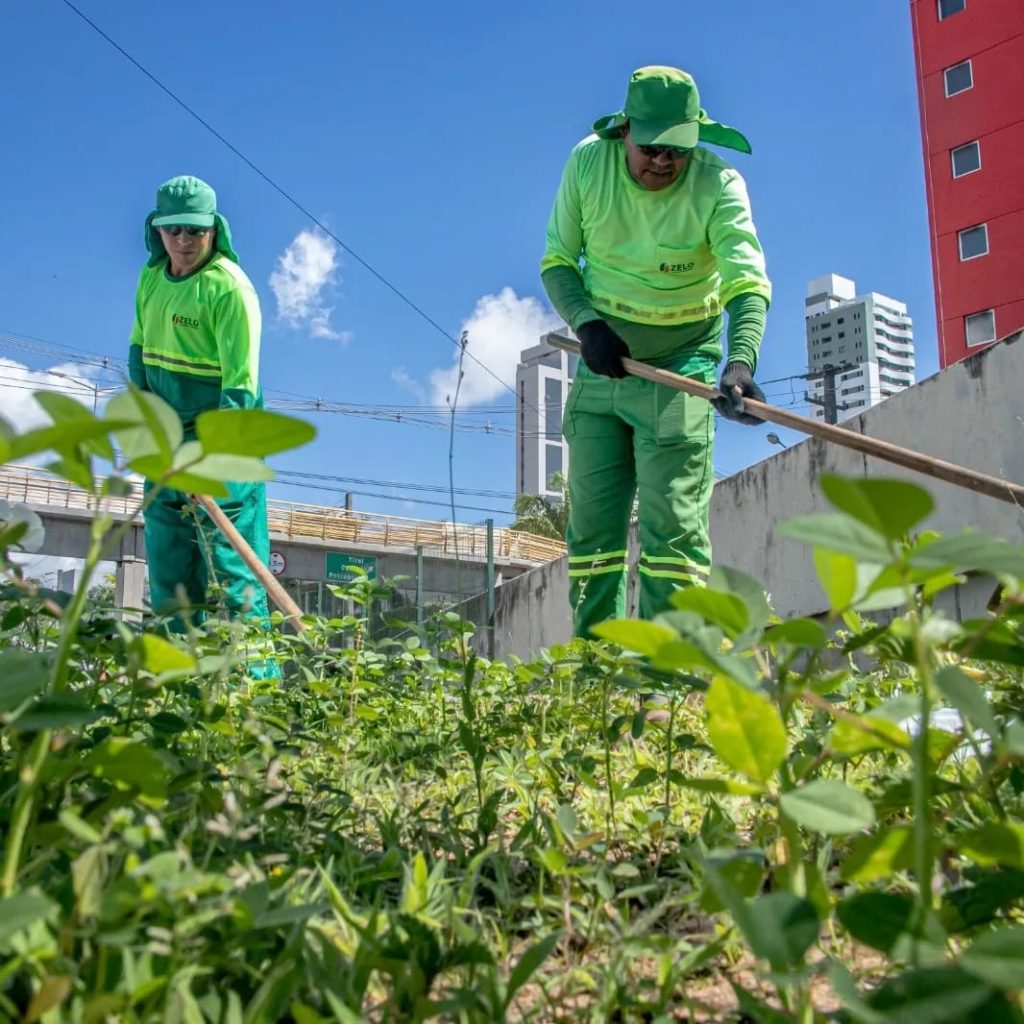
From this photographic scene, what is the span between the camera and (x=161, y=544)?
4891 millimetres

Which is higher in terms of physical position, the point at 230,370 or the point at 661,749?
the point at 230,370

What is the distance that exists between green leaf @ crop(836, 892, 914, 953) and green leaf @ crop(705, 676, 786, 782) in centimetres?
9

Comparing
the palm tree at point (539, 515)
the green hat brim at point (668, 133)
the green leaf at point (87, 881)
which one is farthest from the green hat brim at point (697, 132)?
the palm tree at point (539, 515)

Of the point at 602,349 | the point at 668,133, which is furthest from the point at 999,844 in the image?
the point at 668,133

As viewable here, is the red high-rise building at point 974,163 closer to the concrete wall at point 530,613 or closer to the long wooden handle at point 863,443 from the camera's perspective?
the concrete wall at point 530,613

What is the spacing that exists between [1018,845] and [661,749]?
141cm

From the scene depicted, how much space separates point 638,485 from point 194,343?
260 centimetres

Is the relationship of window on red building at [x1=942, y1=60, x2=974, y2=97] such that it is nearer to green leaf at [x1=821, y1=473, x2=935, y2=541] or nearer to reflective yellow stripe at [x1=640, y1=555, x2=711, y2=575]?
reflective yellow stripe at [x1=640, y1=555, x2=711, y2=575]

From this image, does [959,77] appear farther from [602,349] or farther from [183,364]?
[602,349]

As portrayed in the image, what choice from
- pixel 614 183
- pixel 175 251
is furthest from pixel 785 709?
pixel 175 251

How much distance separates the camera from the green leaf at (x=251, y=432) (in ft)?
1.95

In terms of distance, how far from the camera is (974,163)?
30.9 metres

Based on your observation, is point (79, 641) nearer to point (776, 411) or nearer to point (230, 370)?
point (776, 411)

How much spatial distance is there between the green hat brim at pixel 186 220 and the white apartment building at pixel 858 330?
77524 millimetres
